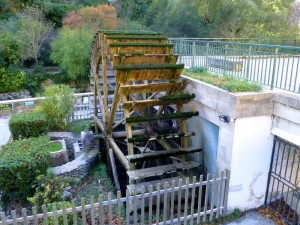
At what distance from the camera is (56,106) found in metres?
9.66

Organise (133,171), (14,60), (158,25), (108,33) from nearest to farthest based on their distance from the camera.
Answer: (133,171) < (108,33) < (14,60) < (158,25)

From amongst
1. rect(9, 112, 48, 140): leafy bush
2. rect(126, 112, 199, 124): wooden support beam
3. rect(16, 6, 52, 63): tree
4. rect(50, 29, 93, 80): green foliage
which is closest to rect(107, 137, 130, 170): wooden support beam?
rect(126, 112, 199, 124): wooden support beam

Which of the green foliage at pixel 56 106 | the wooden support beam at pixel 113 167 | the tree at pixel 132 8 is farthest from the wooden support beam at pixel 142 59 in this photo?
the tree at pixel 132 8

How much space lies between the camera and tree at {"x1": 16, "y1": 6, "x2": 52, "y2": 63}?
20172 mm

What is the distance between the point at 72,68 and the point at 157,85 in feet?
51.0

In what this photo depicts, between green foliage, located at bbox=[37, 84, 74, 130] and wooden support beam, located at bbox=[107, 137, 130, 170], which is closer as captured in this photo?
wooden support beam, located at bbox=[107, 137, 130, 170]

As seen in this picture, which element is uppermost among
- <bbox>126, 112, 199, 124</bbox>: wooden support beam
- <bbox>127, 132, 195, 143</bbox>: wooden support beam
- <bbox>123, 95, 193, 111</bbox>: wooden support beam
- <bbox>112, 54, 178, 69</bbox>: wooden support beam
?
<bbox>112, 54, 178, 69</bbox>: wooden support beam

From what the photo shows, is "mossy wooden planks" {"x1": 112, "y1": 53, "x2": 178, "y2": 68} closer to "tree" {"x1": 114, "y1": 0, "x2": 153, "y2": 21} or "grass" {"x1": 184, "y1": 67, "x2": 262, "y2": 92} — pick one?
"grass" {"x1": 184, "y1": 67, "x2": 262, "y2": 92}

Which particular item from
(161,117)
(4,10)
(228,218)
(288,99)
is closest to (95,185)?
(161,117)

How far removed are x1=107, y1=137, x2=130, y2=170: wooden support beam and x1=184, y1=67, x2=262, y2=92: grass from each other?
2431 millimetres

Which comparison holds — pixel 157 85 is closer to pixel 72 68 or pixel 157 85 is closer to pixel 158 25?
pixel 72 68

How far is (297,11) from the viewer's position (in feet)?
72.9

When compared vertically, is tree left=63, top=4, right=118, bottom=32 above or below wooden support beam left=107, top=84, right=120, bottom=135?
above

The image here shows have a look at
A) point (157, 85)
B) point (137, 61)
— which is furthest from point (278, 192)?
point (137, 61)
